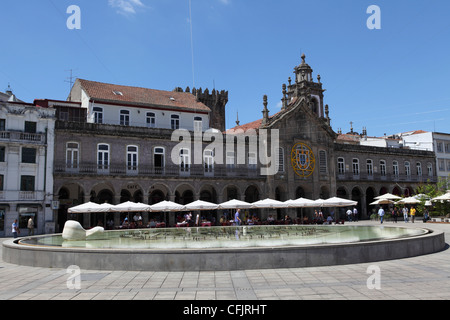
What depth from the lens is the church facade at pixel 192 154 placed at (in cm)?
3328

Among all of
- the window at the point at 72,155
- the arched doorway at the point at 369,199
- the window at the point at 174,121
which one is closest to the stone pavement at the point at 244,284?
the window at the point at 72,155

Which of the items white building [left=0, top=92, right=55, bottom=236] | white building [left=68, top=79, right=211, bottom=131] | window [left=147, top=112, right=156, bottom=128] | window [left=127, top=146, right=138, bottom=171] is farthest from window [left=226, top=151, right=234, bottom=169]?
white building [left=0, top=92, right=55, bottom=236]

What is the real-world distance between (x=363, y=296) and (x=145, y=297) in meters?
4.76

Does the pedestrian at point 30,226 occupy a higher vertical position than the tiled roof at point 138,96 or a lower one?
lower

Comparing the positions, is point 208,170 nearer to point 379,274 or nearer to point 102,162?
point 102,162

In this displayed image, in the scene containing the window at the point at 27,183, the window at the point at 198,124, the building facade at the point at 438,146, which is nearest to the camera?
the window at the point at 27,183

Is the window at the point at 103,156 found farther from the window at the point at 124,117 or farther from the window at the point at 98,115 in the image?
the window at the point at 124,117

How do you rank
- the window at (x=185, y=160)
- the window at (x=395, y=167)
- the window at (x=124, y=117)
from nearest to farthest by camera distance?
the window at (x=124, y=117) → the window at (x=185, y=160) → the window at (x=395, y=167)

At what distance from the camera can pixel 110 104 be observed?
3591 cm

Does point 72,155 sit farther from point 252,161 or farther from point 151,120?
point 252,161

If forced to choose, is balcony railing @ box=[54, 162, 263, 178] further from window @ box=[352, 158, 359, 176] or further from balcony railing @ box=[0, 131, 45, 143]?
window @ box=[352, 158, 359, 176]

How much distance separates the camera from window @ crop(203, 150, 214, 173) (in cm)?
3800

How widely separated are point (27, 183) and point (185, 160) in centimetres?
1377
